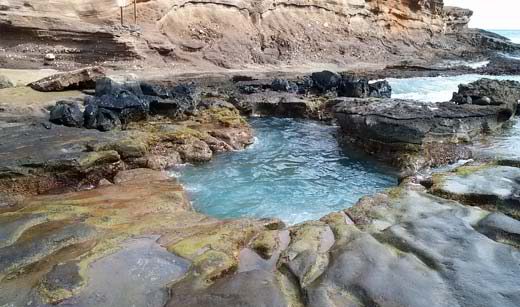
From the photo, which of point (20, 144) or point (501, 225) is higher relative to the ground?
point (501, 225)

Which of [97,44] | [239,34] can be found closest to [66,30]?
[97,44]

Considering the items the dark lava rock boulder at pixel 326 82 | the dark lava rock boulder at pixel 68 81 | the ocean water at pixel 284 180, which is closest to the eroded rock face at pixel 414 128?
the ocean water at pixel 284 180

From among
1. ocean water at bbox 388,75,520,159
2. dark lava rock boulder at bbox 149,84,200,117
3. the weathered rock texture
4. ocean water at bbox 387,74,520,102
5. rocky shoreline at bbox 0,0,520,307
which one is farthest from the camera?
the weathered rock texture

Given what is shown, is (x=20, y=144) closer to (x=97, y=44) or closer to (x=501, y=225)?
(x=501, y=225)

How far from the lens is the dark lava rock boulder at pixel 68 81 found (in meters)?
12.6

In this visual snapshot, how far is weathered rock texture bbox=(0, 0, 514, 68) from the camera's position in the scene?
57.2ft

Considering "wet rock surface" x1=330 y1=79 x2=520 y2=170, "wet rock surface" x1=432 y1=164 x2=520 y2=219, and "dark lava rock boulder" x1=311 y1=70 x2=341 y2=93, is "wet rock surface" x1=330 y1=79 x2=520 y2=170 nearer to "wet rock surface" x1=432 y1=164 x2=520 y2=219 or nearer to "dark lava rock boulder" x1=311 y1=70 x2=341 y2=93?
"wet rock surface" x1=432 y1=164 x2=520 y2=219

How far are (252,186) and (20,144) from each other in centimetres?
409

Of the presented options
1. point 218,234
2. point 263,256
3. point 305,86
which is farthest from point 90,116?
point 305,86

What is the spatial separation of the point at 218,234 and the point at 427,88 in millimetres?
16706

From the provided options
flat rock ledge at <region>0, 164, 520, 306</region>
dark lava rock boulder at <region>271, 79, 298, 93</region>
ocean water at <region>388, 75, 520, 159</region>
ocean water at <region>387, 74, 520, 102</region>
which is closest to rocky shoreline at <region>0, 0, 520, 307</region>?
flat rock ledge at <region>0, 164, 520, 306</region>

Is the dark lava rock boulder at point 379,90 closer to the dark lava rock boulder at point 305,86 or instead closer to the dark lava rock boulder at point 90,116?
the dark lava rock boulder at point 305,86

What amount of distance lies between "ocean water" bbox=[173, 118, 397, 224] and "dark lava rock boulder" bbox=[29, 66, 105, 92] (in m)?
5.79

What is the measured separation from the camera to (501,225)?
4641mm
